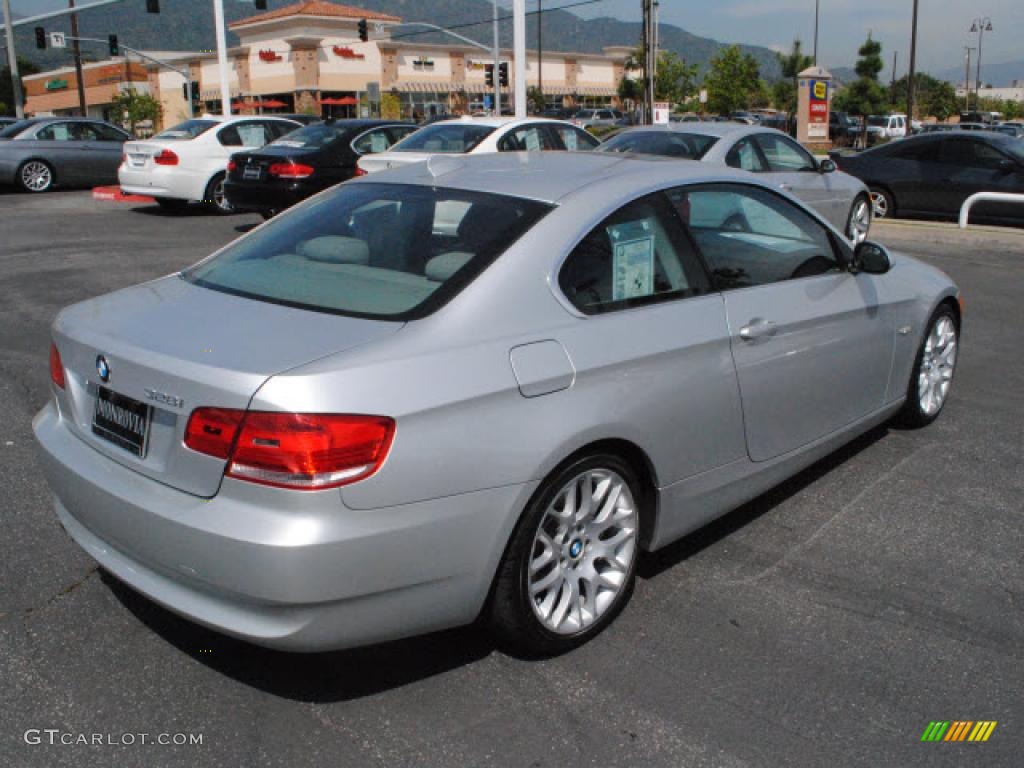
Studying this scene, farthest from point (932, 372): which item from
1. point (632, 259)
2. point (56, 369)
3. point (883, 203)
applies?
point (883, 203)

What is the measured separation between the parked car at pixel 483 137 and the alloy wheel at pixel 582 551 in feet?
31.9

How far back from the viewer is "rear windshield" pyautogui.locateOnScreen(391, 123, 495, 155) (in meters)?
13.0

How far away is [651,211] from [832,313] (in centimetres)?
110

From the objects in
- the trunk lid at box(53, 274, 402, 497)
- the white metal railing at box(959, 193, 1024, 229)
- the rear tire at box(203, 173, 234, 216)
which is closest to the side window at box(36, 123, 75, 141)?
the rear tire at box(203, 173, 234, 216)

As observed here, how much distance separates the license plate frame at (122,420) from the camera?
3.02 metres

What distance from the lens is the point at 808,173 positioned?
11.7 m

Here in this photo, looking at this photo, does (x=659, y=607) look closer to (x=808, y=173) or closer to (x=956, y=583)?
(x=956, y=583)

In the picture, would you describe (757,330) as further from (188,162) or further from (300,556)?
(188,162)

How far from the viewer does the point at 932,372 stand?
5641 millimetres

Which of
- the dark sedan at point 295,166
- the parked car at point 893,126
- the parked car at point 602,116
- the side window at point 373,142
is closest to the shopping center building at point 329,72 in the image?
the parked car at point 602,116

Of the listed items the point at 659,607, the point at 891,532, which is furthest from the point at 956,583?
the point at 659,607

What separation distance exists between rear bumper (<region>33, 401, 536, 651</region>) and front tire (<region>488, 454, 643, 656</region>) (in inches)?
4.5

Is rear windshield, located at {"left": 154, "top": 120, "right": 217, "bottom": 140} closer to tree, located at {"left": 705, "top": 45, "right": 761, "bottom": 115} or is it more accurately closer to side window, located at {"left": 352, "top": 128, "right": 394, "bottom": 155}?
side window, located at {"left": 352, "top": 128, "right": 394, "bottom": 155}

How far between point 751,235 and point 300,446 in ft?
8.15
